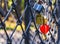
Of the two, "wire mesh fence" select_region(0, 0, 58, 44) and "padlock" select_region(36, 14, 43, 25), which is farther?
"padlock" select_region(36, 14, 43, 25)

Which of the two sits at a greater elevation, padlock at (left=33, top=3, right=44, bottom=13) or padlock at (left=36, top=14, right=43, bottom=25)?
padlock at (left=33, top=3, right=44, bottom=13)

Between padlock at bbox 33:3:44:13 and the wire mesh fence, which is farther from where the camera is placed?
padlock at bbox 33:3:44:13

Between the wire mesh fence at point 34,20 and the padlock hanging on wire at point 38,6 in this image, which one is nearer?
the wire mesh fence at point 34,20

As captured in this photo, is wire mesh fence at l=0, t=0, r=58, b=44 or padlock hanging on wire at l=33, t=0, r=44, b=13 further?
padlock hanging on wire at l=33, t=0, r=44, b=13

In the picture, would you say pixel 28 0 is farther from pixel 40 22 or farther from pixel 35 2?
pixel 40 22

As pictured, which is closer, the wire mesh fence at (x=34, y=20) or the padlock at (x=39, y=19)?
the wire mesh fence at (x=34, y=20)

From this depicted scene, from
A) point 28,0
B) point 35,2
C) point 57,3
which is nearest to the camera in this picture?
point 28,0

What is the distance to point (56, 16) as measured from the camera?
3.99 feet

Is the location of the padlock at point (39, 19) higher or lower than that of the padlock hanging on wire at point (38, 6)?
lower

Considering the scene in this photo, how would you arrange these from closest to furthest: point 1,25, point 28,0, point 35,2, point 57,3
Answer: point 1,25
point 28,0
point 35,2
point 57,3

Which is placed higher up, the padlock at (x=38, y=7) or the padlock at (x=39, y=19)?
the padlock at (x=38, y=7)

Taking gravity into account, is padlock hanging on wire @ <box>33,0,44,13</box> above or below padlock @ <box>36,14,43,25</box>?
above

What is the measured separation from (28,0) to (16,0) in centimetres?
5

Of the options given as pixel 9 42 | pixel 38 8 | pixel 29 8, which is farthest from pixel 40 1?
pixel 9 42
